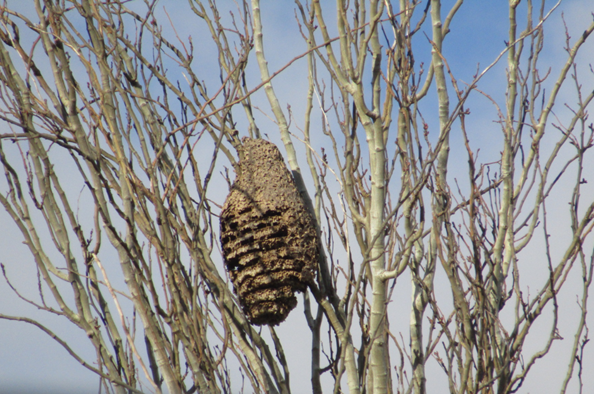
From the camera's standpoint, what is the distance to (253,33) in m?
2.47

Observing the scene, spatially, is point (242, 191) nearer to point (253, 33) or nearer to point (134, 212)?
point (134, 212)

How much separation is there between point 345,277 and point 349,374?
425 mm

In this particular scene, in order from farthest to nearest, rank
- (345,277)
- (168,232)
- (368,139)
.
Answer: (345,277) < (368,139) < (168,232)

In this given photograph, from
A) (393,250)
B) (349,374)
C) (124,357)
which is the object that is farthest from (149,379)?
(393,250)

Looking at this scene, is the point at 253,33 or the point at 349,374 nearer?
the point at 349,374

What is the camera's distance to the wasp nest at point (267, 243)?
197 centimetres

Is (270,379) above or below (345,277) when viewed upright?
below

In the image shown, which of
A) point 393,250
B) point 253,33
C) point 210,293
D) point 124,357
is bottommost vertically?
point 124,357

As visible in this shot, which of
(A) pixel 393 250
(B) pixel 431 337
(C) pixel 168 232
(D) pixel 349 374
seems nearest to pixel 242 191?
(C) pixel 168 232

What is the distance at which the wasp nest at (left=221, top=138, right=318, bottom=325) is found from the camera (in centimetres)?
197

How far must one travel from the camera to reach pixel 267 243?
1.99m

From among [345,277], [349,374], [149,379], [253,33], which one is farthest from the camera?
[253,33]

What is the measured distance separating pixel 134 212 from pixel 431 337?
165 cm

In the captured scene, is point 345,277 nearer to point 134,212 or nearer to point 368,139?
point 368,139
